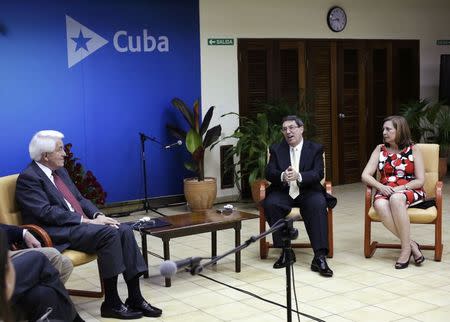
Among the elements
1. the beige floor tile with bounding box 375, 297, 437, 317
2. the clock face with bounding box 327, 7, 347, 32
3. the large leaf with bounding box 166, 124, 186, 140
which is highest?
the clock face with bounding box 327, 7, 347, 32

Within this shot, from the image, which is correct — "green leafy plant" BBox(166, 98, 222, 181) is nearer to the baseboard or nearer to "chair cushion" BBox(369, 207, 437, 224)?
the baseboard

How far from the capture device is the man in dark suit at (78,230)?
165 inches

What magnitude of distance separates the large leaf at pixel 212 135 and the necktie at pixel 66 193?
330 centimetres

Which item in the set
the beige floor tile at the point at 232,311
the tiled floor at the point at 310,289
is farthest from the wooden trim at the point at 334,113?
the beige floor tile at the point at 232,311

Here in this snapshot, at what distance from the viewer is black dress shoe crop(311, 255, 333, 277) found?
195 inches

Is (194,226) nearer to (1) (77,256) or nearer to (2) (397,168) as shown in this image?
(1) (77,256)

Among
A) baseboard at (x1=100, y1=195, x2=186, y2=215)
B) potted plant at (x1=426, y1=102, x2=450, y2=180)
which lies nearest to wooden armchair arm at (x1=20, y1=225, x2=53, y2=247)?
baseboard at (x1=100, y1=195, x2=186, y2=215)

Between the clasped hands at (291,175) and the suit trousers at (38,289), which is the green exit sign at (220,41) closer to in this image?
the clasped hands at (291,175)

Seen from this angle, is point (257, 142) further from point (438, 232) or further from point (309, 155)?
point (438, 232)

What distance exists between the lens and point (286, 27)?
8.72 metres

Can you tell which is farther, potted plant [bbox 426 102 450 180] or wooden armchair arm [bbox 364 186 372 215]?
potted plant [bbox 426 102 450 180]

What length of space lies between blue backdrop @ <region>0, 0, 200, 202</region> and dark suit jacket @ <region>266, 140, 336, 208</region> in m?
2.73

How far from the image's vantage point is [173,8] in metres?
7.96

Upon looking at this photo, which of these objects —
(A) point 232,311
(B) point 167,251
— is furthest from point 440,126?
(A) point 232,311
